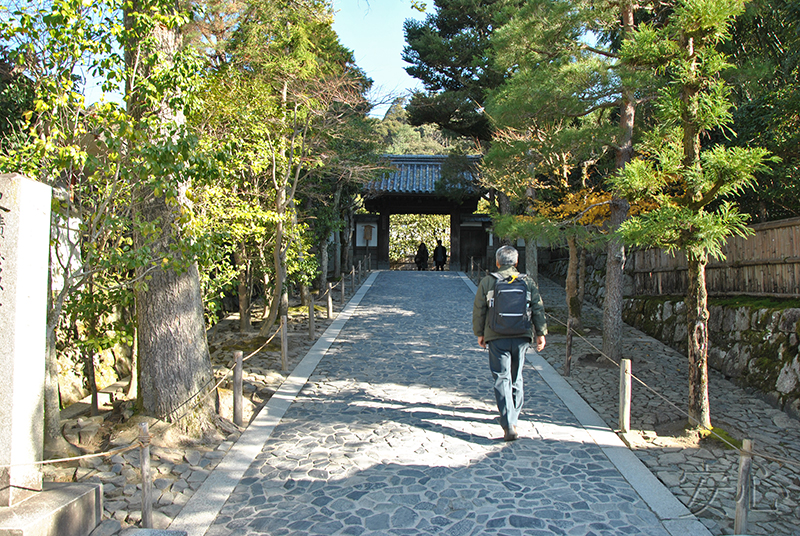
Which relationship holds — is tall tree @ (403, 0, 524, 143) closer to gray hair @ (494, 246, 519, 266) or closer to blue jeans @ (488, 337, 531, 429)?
gray hair @ (494, 246, 519, 266)

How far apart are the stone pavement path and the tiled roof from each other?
13.8m

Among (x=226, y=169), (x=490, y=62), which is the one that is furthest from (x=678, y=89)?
(x=490, y=62)

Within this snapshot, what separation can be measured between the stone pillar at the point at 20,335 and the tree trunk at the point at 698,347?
5.67m

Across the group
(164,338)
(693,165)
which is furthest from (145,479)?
(693,165)

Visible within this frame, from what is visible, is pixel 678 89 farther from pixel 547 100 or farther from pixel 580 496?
pixel 580 496

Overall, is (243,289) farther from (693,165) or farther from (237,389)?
(693,165)

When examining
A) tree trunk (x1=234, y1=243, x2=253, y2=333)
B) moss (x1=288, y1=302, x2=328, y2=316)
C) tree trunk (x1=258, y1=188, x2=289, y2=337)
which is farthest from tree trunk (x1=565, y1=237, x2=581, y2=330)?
tree trunk (x1=234, y1=243, x2=253, y2=333)

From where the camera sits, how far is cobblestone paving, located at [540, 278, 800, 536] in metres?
4.00

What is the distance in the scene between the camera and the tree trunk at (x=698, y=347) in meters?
5.41

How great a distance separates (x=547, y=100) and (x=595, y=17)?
1.20 m

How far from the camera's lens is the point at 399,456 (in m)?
4.91

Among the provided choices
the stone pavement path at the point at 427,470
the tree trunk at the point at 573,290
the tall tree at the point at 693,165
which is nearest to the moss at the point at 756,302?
the tree trunk at the point at 573,290

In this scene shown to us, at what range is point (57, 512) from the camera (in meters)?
3.30

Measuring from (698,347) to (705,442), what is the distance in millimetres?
931
